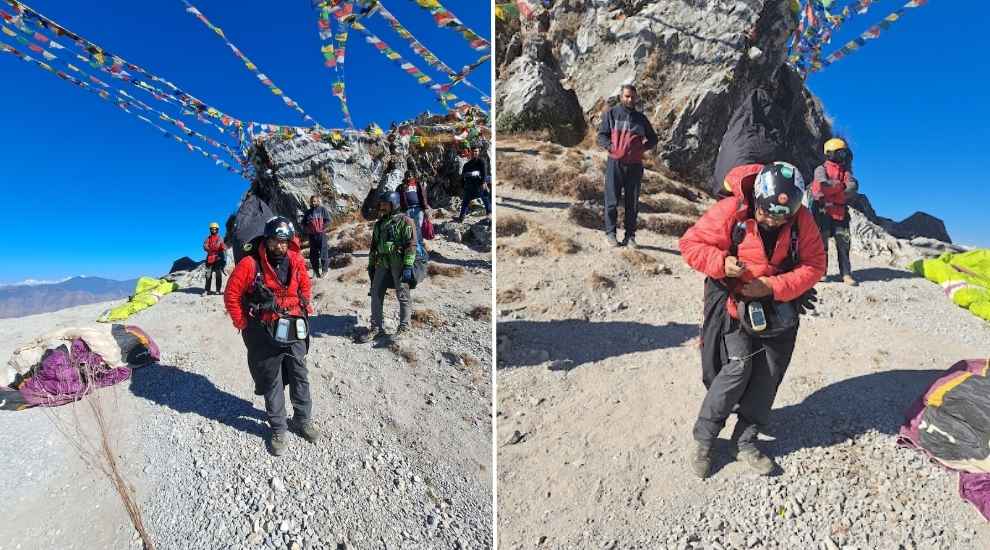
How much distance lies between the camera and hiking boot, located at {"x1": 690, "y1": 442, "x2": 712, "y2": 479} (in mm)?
2766

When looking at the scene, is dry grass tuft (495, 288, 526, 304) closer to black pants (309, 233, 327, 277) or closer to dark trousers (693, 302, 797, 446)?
dark trousers (693, 302, 797, 446)

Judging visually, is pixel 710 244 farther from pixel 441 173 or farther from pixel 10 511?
pixel 441 173

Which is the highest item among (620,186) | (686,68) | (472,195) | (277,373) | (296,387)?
(686,68)

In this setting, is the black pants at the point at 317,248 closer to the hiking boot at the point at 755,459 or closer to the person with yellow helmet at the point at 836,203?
the hiking boot at the point at 755,459

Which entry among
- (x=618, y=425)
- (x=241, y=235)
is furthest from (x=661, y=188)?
(x=241, y=235)

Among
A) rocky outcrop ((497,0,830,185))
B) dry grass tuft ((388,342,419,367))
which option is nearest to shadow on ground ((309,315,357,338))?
dry grass tuft ((388,342,419,367))

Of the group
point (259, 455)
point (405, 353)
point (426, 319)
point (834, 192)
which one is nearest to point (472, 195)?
point (426, 319)

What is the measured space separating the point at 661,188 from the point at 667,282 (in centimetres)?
417

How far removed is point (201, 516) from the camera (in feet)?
8.02

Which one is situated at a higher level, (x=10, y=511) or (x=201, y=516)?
(x=10, y=511)

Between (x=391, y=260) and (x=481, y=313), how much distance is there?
1153 mm

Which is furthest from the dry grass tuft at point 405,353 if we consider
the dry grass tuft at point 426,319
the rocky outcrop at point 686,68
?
the rocky outcrop at point 686,68

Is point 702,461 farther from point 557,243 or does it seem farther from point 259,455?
point 557,243

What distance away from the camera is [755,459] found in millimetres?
2805
